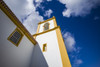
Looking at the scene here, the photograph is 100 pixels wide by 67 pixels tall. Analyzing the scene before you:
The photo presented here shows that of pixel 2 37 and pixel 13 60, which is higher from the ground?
pixel 2 37

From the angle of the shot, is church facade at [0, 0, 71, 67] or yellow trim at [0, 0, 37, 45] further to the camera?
yellow trim at [0, 0, 37, 45]

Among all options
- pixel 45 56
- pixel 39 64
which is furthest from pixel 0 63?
pixel 45 56

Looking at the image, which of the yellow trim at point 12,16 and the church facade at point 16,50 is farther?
the yellow trim at point 12,16

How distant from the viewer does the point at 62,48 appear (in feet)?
21.4

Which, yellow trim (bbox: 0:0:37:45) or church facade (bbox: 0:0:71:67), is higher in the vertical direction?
yellow trim (bbox: 0:0:37:45)

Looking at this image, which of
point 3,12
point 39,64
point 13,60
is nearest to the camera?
point 13,60

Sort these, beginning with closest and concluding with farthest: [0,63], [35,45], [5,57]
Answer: [0,63], [5,57], [35,45]

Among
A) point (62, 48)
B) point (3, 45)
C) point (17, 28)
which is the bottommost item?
point (3, 45)

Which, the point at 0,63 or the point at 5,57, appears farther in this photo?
the point at 5,57

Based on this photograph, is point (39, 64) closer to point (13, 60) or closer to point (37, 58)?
point (37, 58)

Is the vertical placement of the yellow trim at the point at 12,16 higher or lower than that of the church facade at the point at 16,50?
A: higher

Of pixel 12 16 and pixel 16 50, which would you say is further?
pixel 12 16

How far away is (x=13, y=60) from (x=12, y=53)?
0.58m

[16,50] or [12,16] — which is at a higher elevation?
[12,16]
